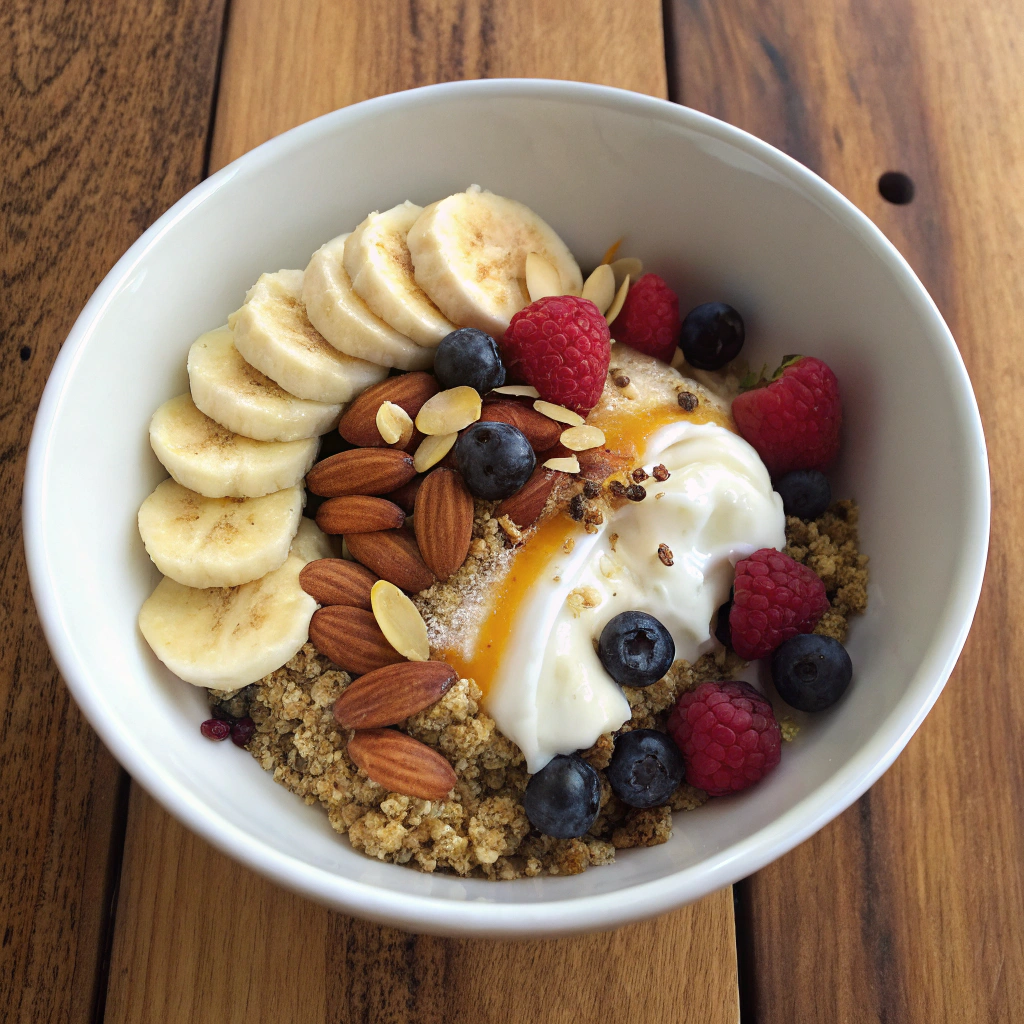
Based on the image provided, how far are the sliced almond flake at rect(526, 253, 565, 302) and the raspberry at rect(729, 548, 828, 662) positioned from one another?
47 centimetres

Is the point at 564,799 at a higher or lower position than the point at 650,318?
lower

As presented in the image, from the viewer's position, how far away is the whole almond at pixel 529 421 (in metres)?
1.12

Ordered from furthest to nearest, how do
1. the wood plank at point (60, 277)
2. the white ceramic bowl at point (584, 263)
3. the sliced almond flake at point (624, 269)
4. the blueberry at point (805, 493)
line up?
1. the sliced almond flake at point (624, 269)
2. the blueberry at point (805, 493)
3. the wood plank at point (60, 277)
4. the white ceramic bowl at point (584, 263)

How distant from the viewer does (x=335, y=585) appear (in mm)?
1067

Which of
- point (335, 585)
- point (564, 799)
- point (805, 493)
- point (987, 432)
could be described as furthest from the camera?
point (987, 432)

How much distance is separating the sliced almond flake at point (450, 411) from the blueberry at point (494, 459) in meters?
0.02

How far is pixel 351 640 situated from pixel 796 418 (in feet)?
2.15

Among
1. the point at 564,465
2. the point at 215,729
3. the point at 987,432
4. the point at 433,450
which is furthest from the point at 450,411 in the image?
the point at 987,432

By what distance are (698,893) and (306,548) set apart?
63 cm

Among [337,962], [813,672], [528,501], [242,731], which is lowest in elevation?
[337,962]

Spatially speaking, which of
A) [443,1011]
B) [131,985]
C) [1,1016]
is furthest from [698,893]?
[1,1016]

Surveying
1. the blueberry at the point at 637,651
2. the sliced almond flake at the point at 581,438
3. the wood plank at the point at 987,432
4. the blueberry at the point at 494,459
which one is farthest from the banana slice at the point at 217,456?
the wood plank at the point at 987,432

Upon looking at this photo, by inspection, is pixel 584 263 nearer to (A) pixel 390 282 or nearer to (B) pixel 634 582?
(A) pixel 390 282

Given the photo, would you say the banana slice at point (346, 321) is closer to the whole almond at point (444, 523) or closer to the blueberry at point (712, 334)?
the whole almond at point (444, 523)
